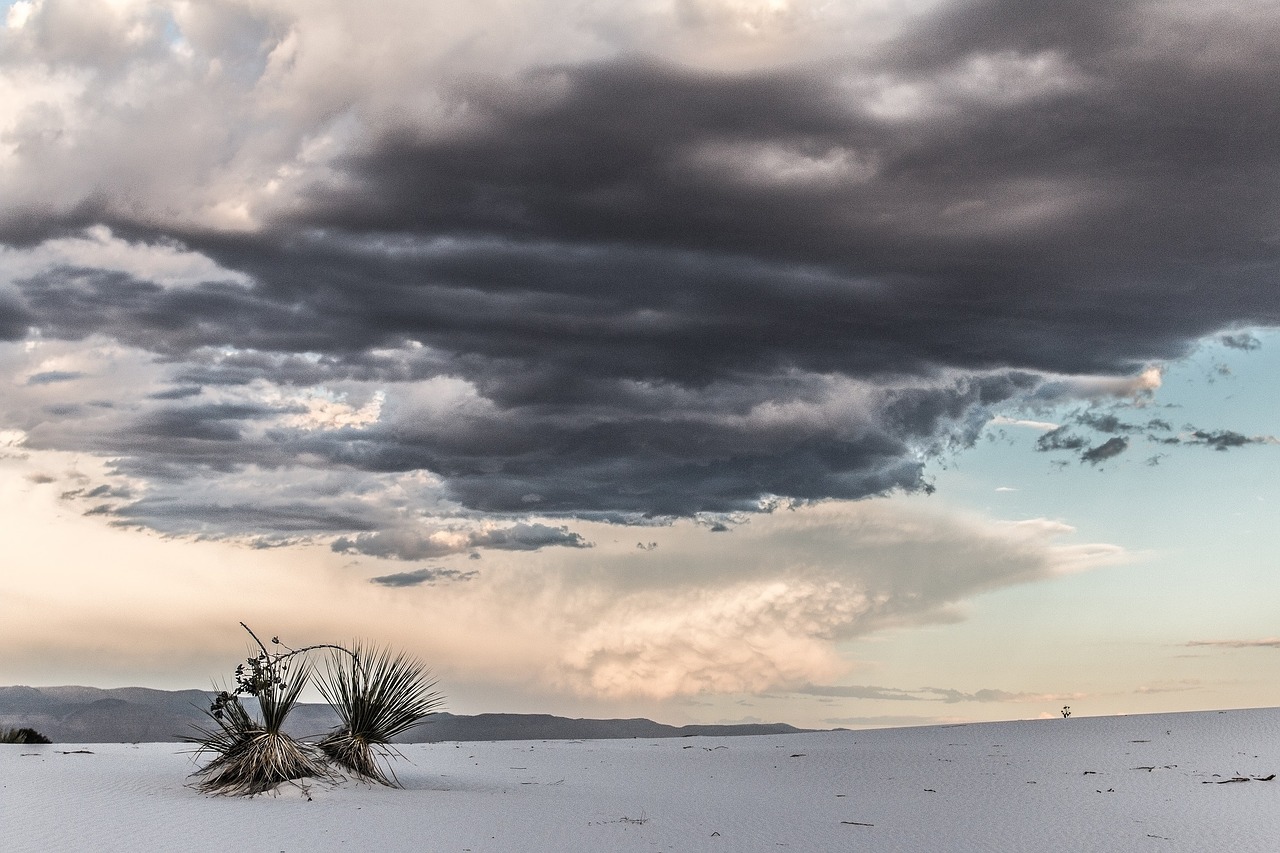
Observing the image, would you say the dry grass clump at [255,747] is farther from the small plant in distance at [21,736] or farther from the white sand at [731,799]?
the small plant in distance at [21,736]

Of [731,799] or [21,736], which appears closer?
[731,799]

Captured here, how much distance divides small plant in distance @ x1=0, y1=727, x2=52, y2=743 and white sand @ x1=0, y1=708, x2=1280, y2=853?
1492mm

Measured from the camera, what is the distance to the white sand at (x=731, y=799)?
1394 centimetres

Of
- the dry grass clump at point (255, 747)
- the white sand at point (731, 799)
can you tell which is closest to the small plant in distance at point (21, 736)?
the white sand at point (731, 799)

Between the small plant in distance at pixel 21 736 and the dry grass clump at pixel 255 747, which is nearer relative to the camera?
the dry grass clump at pixel 255 747

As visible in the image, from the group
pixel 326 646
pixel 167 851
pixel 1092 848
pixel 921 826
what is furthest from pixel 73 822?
pixel 1092 848

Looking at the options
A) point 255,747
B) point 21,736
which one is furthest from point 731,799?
point 21,736

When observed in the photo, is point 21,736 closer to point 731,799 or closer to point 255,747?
point 255,747

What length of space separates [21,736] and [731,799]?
11928 mm

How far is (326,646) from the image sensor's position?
18.5m

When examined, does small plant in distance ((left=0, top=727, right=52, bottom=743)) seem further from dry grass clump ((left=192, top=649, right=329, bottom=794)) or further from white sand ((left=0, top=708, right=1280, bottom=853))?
dry grass clump ((left=192, top=649, right=329, bottom=794))

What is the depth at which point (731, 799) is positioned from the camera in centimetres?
1816

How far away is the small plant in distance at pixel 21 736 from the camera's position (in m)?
21.4

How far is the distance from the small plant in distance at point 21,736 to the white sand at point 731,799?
1492 mm
